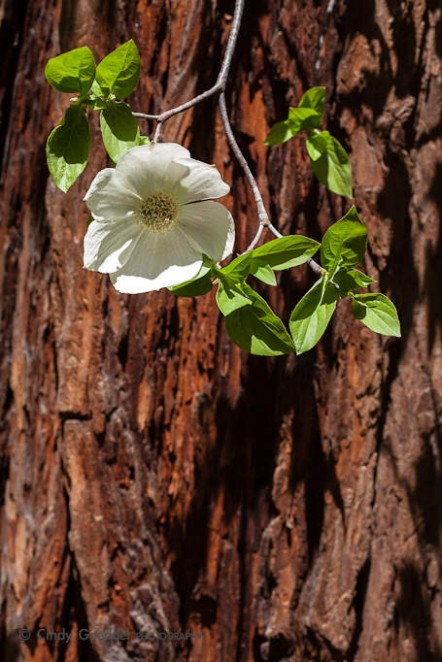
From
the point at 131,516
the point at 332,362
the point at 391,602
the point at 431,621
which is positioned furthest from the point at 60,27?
the point at 431,621

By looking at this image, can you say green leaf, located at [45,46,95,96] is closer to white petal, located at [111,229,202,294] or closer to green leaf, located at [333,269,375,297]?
white petal, located at [111,229,202,294]

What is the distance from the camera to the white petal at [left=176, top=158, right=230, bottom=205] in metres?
0.83

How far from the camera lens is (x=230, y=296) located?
0.86 meters

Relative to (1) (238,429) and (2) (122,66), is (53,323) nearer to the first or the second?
(1) (238,429)

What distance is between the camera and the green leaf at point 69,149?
89 centimetres

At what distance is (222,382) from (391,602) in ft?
1.96

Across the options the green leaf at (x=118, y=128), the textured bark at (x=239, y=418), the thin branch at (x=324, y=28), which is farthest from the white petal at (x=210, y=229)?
the thin branch at (x=324, y=28)

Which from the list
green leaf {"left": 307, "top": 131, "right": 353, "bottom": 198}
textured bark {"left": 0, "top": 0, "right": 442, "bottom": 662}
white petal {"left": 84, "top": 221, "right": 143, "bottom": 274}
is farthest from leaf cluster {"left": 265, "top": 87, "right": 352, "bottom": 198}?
white petal {"left": 84, "top": 221, "right": 143, "bottom": 274}

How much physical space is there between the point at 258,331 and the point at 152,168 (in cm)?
25

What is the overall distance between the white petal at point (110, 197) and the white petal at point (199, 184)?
59 millimetres

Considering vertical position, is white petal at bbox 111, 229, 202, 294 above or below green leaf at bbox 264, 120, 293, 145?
below

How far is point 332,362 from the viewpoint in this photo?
146 cm

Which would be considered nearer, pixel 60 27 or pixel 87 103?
pixel 87 103

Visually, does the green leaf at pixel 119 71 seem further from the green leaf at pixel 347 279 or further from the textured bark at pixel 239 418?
the textured bark at pixel 239 418
